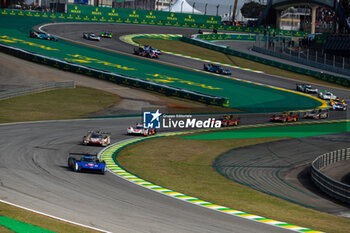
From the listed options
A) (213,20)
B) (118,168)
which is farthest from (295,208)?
(213,20)

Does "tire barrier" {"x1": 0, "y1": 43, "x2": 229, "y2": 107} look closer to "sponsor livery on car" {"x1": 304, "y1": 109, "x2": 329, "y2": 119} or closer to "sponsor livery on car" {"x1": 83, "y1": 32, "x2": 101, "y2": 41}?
"sponsor livery on car" {"x1": 304, "y1": 109, "x2": 329, "y2": 119}

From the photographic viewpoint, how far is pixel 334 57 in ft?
276

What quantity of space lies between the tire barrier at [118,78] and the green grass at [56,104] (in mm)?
5641

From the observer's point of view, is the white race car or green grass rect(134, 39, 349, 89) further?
the white race car

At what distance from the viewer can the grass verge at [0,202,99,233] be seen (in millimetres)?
14798

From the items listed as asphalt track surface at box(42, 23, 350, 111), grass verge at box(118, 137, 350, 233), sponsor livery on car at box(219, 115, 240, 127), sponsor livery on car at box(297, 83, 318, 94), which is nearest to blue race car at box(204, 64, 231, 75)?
asphalt track surface at box(42, 23, 350, 111)

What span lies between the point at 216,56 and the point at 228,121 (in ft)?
134

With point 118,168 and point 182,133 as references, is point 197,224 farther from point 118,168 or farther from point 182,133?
point 182,133

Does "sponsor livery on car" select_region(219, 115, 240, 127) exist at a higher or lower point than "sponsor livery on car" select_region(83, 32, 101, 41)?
lower

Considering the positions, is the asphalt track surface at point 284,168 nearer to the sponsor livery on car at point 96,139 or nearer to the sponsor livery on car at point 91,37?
the sponsor livery on car at point 96,139

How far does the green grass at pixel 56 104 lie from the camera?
43.5 meters

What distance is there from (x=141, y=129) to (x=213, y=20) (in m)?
84.9

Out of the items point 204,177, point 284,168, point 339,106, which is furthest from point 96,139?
point 339,106

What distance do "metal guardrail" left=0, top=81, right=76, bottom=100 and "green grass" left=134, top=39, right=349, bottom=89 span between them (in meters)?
32.1
